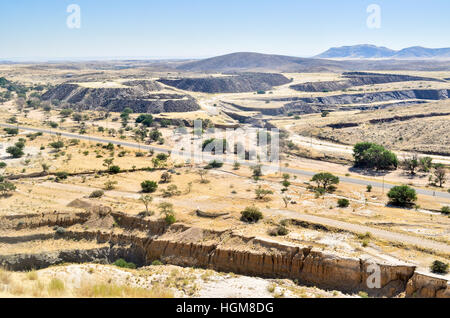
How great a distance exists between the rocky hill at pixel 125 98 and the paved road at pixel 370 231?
87938 mm

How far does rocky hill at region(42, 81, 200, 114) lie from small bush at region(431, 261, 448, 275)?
99.9m

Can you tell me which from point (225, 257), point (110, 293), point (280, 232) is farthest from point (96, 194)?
point (110, 293)

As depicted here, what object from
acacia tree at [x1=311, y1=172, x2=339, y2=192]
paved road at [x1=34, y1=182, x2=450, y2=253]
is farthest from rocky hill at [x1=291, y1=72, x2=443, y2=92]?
paved road at [x1=34, y1=182, x2=450, y2=253]

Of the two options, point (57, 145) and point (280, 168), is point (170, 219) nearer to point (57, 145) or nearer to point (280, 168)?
point (280, 168)

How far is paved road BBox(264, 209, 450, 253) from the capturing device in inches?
986

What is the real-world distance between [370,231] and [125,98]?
110982mm

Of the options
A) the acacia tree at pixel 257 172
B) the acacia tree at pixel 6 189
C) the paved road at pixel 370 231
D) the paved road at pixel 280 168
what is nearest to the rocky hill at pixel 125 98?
the paved road at pixel 280 168

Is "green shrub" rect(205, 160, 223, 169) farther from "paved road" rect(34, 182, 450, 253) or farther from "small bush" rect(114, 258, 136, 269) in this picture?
"small bush" rect(114, 258, 136, 269)

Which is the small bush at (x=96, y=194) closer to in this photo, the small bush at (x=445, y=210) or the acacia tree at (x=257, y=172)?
the acacia tree at (x=257, y=172)

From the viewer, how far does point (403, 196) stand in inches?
1512

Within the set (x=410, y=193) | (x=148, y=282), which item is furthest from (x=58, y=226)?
(x=410, y=193)

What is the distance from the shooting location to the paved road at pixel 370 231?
2505 cm
